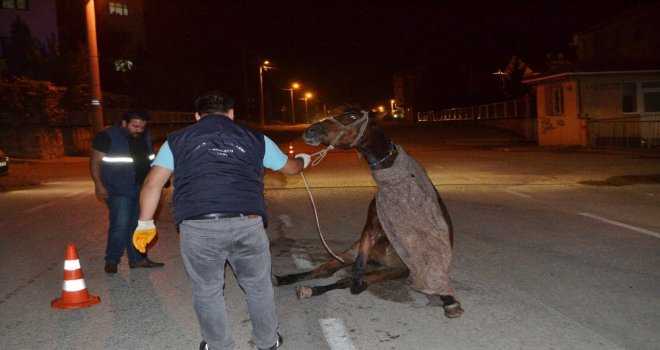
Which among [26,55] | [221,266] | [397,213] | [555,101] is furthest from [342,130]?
[26,55]

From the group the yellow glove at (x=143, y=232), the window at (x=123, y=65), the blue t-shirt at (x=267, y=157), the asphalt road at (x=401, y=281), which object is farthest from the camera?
the window at (x=123, y=65)

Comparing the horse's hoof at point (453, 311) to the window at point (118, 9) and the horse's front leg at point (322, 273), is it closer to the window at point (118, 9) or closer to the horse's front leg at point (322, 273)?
the horse's front leg at point (322, 273)

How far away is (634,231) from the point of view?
9414 millimetres

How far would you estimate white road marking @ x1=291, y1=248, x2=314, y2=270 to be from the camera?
294 inches

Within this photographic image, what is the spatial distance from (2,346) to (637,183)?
46.2 ft

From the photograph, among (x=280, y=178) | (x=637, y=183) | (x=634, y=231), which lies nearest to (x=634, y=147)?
(x=637, y=183)

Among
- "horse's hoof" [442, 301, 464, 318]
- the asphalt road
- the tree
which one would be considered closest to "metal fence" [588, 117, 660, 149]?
the asphalt road

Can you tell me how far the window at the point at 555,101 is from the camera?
2919cm

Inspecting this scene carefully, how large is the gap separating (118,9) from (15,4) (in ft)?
77.9

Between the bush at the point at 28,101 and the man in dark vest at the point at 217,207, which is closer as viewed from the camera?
the man in dark vest at the point at 217,207

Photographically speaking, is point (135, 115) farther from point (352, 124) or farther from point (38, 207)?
point (38, 207)

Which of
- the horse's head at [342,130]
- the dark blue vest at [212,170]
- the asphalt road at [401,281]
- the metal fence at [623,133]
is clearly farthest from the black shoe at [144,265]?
the metal fence at [623,133]

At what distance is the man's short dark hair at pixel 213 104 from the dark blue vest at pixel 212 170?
4.7 inches

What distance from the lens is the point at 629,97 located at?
1104 inches
